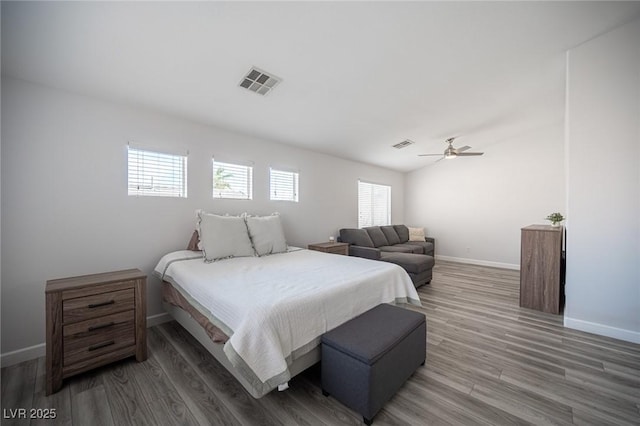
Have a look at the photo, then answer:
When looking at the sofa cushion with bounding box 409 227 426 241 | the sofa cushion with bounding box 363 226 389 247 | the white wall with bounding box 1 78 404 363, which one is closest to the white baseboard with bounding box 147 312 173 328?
the white wall with bounding box 1 78 404 363

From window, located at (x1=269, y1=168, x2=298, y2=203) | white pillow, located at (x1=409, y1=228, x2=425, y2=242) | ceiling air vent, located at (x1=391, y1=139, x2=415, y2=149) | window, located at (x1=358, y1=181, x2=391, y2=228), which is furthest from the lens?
white pillow, located at (x1=409, y1=228, x2=425, y2=242)

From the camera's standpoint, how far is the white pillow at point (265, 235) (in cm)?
317

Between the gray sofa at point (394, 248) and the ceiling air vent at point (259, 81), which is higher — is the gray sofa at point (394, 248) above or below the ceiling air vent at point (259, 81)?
below

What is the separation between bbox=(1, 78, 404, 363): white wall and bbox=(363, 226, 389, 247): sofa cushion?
10.5 ft

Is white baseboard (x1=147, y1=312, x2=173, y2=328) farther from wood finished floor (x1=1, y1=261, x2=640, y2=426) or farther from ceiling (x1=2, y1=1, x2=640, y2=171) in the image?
ceiling (x1=2, y1=1, x2=640, y2=171)

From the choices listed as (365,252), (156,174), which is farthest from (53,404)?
(365,252)

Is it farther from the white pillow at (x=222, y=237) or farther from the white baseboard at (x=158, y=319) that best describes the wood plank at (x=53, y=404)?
the white pillow at (x=222, y=237)

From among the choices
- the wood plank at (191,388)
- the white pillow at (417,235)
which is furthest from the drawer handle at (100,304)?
the white pillow at (417,235)

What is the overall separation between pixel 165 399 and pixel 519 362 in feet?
9.25

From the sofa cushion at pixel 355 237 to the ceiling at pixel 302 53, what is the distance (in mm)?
2284

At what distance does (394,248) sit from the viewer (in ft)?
17.5

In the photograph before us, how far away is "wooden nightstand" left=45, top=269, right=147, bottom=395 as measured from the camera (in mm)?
1762

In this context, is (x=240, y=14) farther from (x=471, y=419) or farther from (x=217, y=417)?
(x=471, y=419)

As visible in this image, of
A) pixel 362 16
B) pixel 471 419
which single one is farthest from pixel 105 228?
pixel 471 419
